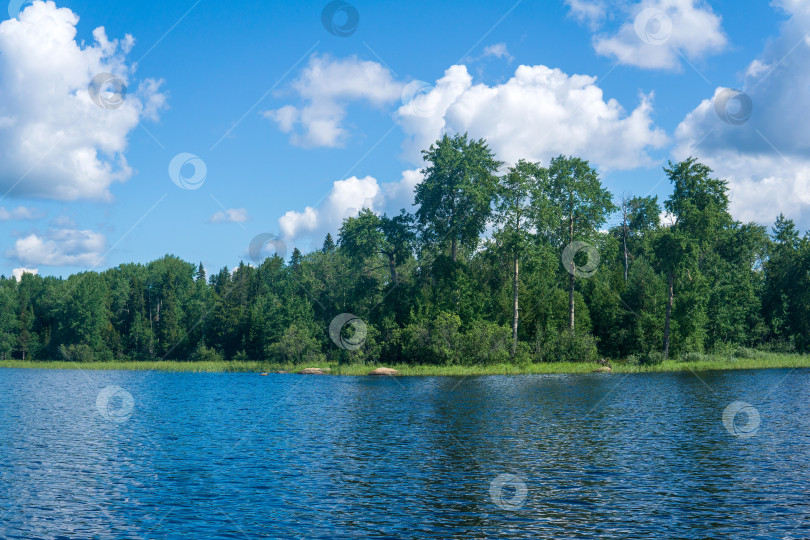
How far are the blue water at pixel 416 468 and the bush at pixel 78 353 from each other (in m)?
92.4

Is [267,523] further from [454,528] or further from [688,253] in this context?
[688,253]

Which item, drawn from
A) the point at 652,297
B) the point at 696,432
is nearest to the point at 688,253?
the point at 652,297

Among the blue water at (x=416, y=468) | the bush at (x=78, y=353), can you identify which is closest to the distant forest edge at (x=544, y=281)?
the blue water at (x=416, y=468)

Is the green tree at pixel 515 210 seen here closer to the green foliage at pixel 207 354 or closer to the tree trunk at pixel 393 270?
the tree trunk at pixel 393 270

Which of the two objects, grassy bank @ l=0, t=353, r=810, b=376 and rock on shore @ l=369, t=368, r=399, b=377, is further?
rock on shore @ l=369, t=368, r=399, b=377

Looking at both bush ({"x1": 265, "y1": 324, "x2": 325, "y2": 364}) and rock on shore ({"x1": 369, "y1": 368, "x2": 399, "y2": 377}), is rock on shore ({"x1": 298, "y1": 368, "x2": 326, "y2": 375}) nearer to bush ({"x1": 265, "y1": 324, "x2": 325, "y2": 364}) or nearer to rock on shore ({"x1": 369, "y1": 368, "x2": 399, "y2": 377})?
bush ({"x1": 265, "y1": 324, "x2": 325, "y2": 364})

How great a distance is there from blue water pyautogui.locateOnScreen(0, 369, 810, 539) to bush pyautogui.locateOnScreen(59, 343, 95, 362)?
92417mm

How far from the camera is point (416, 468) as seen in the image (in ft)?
83.4

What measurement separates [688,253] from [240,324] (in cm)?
8992

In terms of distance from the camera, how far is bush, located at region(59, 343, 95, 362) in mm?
133875

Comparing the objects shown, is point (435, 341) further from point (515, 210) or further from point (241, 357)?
point (241, 357)

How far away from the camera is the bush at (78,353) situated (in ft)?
439

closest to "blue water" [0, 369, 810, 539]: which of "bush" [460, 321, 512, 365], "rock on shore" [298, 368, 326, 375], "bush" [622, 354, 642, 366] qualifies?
"bush" [622, 354, 642, 366]

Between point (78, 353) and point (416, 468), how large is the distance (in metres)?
130
